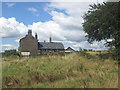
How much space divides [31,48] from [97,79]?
209ft

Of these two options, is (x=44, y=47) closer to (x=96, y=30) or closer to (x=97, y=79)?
(x=96, y=30)

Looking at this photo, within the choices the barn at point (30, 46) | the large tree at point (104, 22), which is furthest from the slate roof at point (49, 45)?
the large tree at point (104, 22)

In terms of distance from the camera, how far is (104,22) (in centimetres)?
2219

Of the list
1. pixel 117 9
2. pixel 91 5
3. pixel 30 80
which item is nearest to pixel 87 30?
pixel 91 5

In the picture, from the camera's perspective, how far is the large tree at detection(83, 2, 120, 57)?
52.1 feet

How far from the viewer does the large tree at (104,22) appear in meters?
15.9

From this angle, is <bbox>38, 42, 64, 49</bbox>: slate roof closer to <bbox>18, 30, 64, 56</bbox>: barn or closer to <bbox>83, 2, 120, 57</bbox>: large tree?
<bbox>18, 30, 64, 56</bbox>: barn

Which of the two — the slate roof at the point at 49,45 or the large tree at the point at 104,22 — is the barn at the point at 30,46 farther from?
the large tree at the point at 104,22

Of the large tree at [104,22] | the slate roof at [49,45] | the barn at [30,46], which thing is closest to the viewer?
the large tree at [104,22]

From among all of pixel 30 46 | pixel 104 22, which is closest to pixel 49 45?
pixel 30 46

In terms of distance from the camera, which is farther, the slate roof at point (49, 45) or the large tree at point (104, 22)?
the slate roof at point (49, 45)

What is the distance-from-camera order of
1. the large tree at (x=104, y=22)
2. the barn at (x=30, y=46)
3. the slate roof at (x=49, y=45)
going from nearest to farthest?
the large tree at (x=104, y=22), the barn at (x=30, y=46), the slate roof at (x=49, y=45)

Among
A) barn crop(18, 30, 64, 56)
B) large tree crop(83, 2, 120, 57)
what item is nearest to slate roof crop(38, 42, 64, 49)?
barn crop(18, 30, 64, 56)

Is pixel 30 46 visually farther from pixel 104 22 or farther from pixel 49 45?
pixel 104 22
